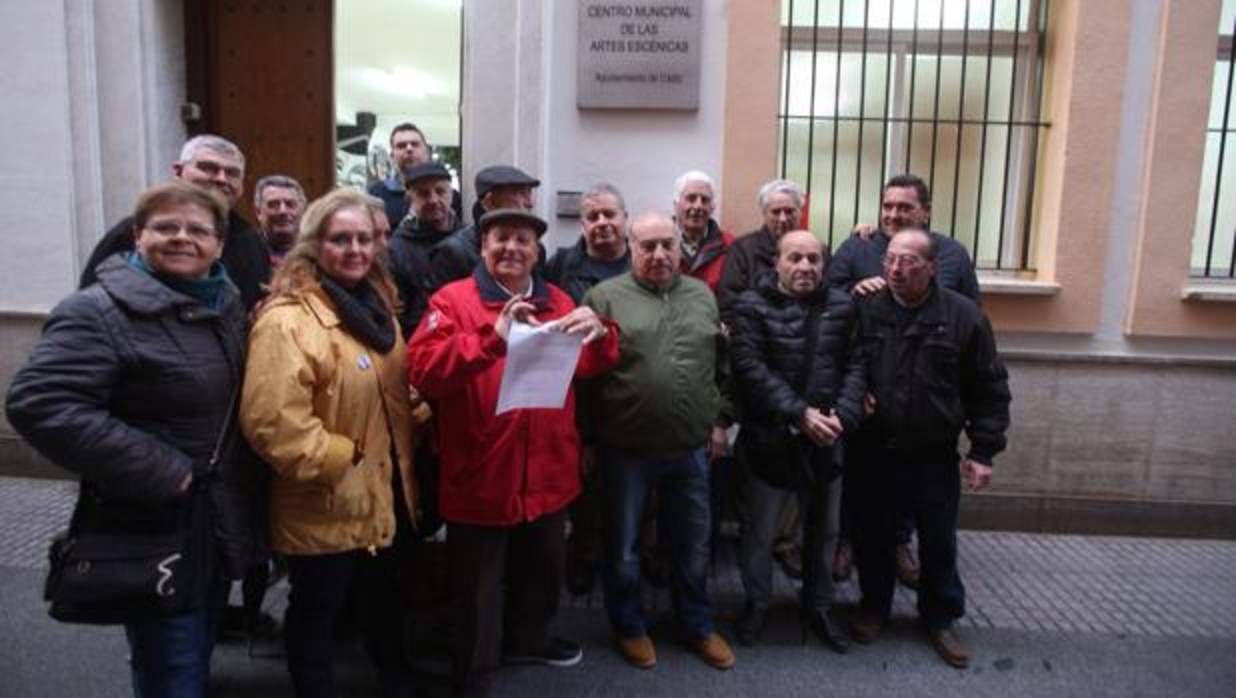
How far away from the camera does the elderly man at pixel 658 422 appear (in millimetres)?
3283

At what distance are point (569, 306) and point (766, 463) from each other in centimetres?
109

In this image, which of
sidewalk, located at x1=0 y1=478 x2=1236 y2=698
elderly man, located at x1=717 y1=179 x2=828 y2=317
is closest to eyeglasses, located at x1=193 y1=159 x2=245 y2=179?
sidewalk, located at x1=0 y1=478 x2=1236 y2=698

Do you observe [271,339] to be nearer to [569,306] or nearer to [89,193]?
[569,306]

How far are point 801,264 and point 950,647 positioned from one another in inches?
69.0

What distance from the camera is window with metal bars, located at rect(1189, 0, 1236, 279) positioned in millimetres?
5215

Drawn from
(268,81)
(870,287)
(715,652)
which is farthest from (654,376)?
(268,81)

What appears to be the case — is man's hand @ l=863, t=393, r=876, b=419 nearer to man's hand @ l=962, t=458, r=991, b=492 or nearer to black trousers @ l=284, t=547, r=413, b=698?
man's hand @ l=962, t=458, r=991, b=492

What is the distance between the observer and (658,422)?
10.8 ft

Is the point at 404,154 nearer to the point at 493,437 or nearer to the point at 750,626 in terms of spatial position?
the point at 493,437

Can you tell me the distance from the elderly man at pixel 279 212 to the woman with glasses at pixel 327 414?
0.98 meters

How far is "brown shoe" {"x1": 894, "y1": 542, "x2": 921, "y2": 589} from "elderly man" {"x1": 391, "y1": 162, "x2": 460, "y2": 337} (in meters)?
2.70

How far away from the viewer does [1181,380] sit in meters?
5.13

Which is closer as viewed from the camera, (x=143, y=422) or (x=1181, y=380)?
(x=143, y=422)

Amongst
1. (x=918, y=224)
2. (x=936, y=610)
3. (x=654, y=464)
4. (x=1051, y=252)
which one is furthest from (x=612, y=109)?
(x=936, y=610)
